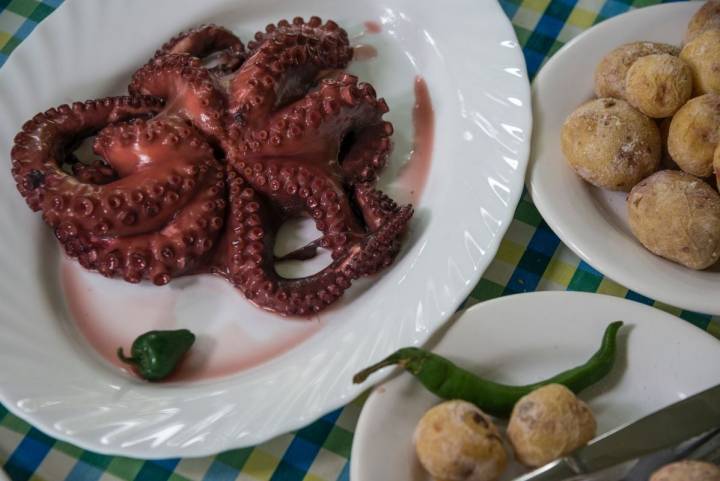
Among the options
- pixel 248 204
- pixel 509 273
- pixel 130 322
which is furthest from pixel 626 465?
pixel 130 322

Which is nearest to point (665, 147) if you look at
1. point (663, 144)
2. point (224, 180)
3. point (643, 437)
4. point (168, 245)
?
point (663, 144)

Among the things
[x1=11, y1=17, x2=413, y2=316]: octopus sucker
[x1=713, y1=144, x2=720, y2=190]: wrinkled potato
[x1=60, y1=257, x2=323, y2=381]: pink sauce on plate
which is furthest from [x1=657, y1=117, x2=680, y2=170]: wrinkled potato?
[x1=60, y1=257, x2=323, y2=381]: pink sauce on plate

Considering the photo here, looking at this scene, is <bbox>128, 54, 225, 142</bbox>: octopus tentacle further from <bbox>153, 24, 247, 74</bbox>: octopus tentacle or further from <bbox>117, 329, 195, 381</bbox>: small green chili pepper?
<bbox>117, 329, 195, 381</bbox>: small green chili pepper

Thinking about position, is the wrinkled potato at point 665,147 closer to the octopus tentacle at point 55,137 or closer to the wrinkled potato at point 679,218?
the wrinkled potato at point 679,218

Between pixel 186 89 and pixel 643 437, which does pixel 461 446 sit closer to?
pixel 643 437

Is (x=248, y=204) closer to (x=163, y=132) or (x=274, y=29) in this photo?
(x=163, y=132)

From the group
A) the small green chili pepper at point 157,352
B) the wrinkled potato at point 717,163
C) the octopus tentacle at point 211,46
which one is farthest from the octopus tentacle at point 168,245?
the wrinkled potato at point 717,163
